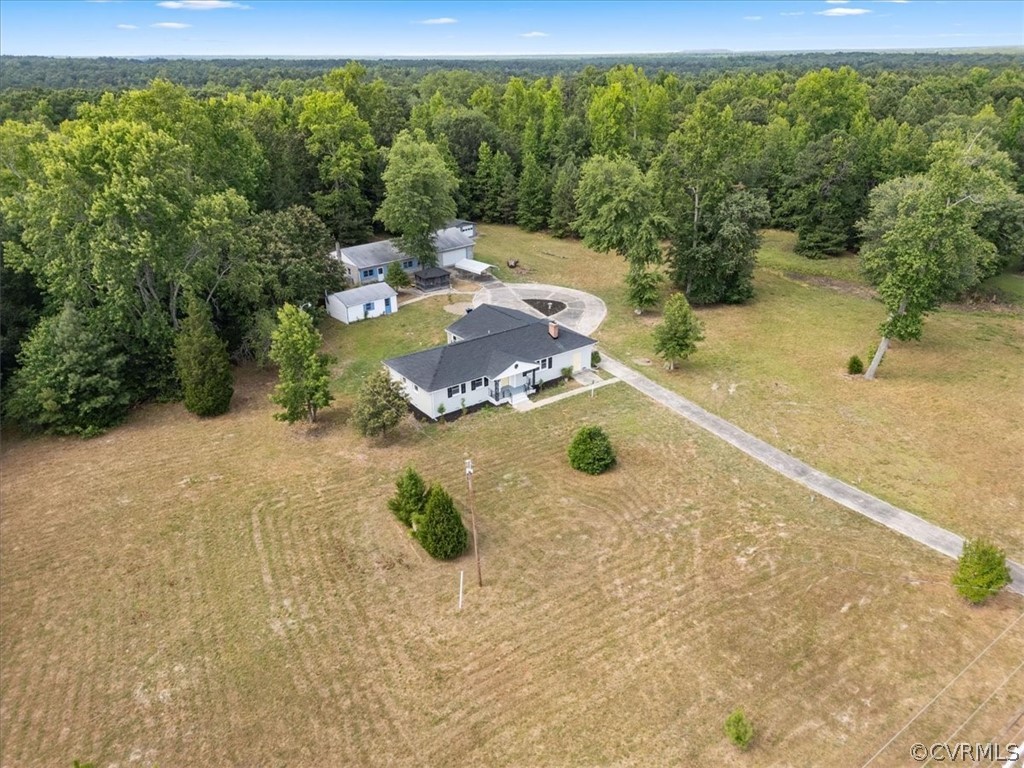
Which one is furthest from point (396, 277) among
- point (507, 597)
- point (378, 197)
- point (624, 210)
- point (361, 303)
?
point (507, 597)

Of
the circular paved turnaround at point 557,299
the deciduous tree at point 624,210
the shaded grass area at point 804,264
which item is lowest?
the shaded grass area at point 804,264

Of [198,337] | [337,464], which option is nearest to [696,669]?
[337,464]

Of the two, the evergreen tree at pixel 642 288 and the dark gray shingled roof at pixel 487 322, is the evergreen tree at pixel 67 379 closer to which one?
the dark gray shingled roof at pixel 487 322

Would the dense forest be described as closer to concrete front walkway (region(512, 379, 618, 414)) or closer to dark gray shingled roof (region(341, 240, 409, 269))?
dark gray shingled roof (region(341, 240, 409, 269))

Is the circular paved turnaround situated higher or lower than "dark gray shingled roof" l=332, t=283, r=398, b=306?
lower

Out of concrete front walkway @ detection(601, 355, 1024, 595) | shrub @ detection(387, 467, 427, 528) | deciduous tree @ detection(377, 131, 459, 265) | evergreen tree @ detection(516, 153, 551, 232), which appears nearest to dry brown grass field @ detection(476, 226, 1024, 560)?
concrete front walkway @ detection(601, 355, 1024, 595)

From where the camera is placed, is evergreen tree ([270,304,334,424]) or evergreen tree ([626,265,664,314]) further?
evergreen tree ([626,265,664,314])

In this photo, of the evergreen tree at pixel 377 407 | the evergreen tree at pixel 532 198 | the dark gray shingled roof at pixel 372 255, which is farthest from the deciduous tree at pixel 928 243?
the evergreen tree at pixel 532 198
